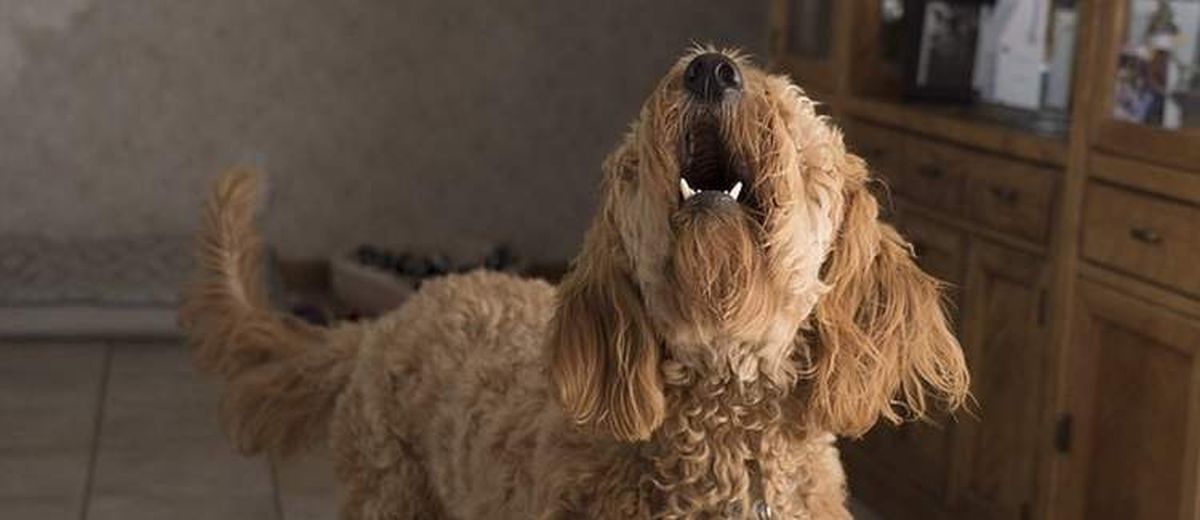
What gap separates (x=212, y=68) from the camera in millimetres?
5707

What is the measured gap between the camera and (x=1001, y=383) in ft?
11.3

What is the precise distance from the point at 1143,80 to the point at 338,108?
322 cm

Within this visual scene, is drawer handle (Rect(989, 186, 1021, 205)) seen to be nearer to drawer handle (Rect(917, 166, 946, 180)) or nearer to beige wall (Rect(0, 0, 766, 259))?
drawer handle (Rect(917, 166, 946, 180))

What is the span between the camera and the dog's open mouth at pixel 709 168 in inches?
71.9

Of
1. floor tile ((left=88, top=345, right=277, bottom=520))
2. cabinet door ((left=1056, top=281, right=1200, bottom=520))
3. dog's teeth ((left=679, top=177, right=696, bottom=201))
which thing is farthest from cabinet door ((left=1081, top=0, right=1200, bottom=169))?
floor tile ((left=88, top=345, right=277, bottom=520))

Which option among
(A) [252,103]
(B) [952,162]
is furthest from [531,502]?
(A) [252,103]

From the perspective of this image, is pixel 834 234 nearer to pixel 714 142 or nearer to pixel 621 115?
pixel 714 142

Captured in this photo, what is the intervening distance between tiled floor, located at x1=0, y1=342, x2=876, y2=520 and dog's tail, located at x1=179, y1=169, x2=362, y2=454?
520mm

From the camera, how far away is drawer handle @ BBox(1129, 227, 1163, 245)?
116 inches

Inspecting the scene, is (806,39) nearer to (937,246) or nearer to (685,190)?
(937,246)

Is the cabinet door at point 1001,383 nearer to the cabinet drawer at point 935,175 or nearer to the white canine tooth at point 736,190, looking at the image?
the cabinet drawer at point 935,175

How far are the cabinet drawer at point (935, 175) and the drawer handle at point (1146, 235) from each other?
0.58 meters

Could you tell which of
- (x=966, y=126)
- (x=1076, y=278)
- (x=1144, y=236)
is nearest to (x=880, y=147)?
(x=966, y=126)

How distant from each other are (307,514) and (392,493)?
1291 millimetres
